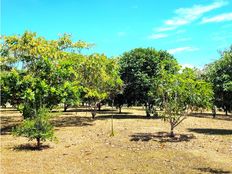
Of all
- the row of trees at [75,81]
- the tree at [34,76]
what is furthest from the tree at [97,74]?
the tree at [34,76]

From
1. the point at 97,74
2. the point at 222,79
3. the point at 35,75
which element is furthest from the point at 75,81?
the point at 222,79

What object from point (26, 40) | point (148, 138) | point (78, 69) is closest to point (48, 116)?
point (148, 138)

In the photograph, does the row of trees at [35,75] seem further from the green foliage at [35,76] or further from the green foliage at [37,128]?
the green foliage at [37,128]

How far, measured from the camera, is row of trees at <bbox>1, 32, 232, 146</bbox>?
1081 inches

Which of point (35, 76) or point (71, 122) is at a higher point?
point (35, 76)

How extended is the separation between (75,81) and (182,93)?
1218 centimetres

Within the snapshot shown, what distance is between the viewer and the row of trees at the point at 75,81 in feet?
90.1

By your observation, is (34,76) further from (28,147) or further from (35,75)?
(28,147)

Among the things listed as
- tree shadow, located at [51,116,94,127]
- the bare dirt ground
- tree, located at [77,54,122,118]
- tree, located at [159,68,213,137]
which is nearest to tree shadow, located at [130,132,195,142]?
the bare dirt ground

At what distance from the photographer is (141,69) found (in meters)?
49.3

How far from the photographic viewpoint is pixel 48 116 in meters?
22.6

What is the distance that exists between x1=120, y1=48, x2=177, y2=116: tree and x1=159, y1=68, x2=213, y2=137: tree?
1843 cm

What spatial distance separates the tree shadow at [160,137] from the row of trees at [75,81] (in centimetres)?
130

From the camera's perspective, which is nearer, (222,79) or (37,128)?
(37,128)
